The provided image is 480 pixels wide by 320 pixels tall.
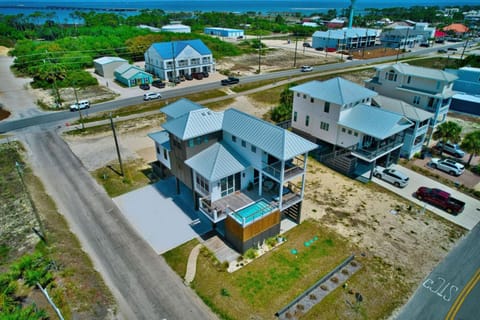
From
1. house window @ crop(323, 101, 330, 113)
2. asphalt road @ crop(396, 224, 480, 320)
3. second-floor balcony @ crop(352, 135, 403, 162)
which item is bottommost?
asphalt road @ crop(396, 224, 480, 320)

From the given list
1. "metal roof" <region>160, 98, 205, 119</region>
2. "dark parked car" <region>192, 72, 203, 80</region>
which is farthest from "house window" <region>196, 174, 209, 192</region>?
"dark parked car" <region>192, 72, 203, 80</region>

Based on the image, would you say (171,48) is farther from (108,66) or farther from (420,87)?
(420,87)

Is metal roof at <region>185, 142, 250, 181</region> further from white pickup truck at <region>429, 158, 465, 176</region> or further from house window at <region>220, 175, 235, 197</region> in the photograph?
white pickup truck at <region>429, 158, 465, 176</region>

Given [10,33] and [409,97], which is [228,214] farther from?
[10,33]

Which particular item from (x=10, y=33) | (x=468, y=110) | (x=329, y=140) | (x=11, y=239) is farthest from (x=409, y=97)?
(x=10, y=33)

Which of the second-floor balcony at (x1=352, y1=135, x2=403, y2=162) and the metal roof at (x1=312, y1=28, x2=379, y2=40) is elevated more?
the metal roof at (x1=312, y1=28, x2=379, y2=40)

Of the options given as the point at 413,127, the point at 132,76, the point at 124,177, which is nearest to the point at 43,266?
the point at 124,177
